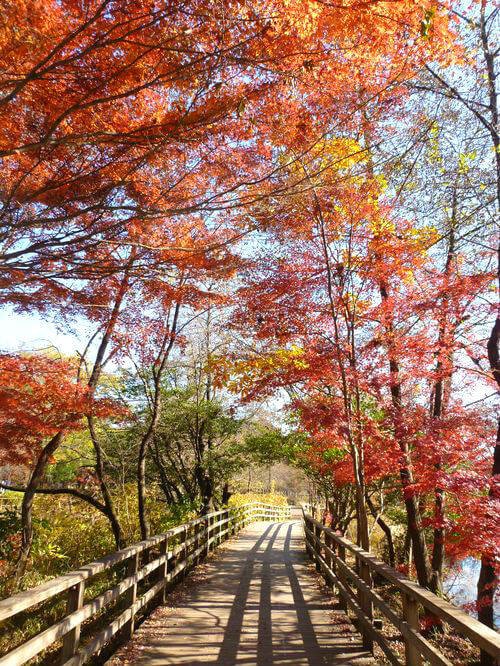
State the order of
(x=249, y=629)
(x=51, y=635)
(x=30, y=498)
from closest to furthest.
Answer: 1. (x=51, y=635)
2. (x=249, y=629)
3. (x=30, y=498)

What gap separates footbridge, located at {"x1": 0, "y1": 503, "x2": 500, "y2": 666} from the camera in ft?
9.26

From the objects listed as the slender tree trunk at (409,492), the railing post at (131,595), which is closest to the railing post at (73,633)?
the railing post at (131,595)

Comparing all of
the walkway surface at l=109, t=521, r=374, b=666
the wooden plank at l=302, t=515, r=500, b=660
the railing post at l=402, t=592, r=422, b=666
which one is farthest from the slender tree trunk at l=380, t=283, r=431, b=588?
the railing post at l=402, t=592, r=422, b=666

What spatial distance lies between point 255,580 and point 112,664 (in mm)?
4123

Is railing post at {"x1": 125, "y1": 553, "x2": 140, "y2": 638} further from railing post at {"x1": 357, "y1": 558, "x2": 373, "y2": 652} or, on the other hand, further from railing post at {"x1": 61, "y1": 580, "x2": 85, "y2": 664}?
railing post at {"x1": 357, "y1": 558, "x2": 373, "y2": 652}

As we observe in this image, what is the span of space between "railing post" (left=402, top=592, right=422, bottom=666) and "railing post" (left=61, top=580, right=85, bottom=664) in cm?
235

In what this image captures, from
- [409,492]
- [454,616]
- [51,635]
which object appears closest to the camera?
[454,616]

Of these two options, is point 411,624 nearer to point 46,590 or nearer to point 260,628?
point 260,628

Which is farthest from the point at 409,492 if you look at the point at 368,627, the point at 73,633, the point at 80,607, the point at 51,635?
the point at 51,635

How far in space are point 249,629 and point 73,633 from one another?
7.96 ft

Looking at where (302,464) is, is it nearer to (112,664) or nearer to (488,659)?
(488,659)

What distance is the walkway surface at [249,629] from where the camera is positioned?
3.94 m

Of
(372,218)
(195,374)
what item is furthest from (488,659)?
(195,374)

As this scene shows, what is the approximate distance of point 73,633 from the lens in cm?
298
